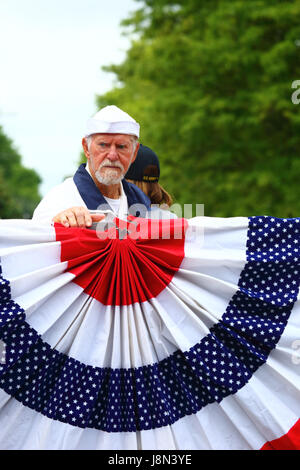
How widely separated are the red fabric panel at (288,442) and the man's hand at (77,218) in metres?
1.42

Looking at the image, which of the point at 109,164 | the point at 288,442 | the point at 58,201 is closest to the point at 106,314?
the point at 58,201

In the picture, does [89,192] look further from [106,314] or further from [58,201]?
[106,314]

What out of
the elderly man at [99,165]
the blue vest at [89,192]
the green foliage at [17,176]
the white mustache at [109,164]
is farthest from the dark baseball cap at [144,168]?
the green foliage at [17,176]

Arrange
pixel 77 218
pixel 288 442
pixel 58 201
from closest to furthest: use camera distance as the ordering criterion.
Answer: pixel 288 442, pixel 77 218, pixel 58 201

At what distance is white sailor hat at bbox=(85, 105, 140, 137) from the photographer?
367 cm

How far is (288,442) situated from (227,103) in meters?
9.74

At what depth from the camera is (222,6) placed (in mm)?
11945

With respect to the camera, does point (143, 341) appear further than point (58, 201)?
No

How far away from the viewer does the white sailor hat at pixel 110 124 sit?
3666 mm

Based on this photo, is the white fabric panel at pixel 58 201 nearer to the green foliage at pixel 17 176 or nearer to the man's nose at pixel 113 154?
the man's nose at pixel 113 154

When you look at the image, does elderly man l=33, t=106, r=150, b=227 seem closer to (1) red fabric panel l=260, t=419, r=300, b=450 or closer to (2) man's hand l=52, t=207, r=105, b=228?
(2) man's hand l=52, t=207, r=105, b=228

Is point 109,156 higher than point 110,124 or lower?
lower

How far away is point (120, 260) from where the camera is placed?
10.3 feet
